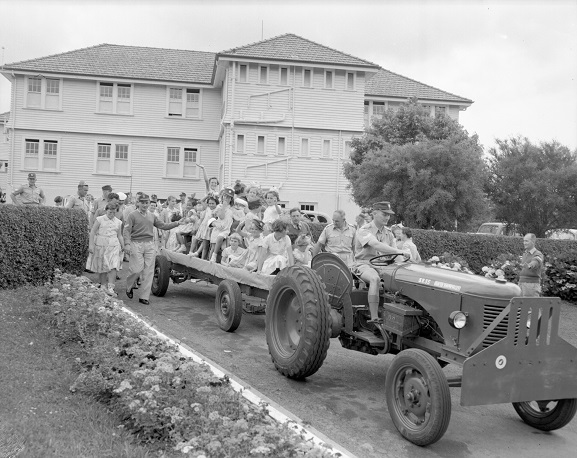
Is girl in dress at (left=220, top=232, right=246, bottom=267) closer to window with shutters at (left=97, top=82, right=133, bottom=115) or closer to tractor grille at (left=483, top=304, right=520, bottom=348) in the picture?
tractor grille at (left=483, top=304, right=520, bottom=348)

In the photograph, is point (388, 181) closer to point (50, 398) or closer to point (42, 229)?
point (42, 229)

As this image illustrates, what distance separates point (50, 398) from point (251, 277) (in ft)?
14.0

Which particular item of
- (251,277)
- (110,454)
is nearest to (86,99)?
(251,277)

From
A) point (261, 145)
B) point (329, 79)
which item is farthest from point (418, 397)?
point (329, 79)

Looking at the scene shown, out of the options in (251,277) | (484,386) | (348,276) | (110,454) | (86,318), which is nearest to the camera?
(110,454)

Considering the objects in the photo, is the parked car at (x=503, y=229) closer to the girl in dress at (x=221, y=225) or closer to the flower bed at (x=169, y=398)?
the girl in dress at (x=221, y=225)

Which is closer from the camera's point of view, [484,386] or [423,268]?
[484,386]

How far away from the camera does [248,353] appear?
8.17 m

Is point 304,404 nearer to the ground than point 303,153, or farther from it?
nearer to the ground

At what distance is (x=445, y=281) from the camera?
5797 millimetres

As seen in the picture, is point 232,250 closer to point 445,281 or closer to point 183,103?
point 445,281

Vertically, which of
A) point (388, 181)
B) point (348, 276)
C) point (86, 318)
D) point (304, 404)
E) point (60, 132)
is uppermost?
point (60, 132)

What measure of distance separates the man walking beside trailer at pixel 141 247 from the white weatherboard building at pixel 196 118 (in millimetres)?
20217

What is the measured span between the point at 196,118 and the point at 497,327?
30908mm
